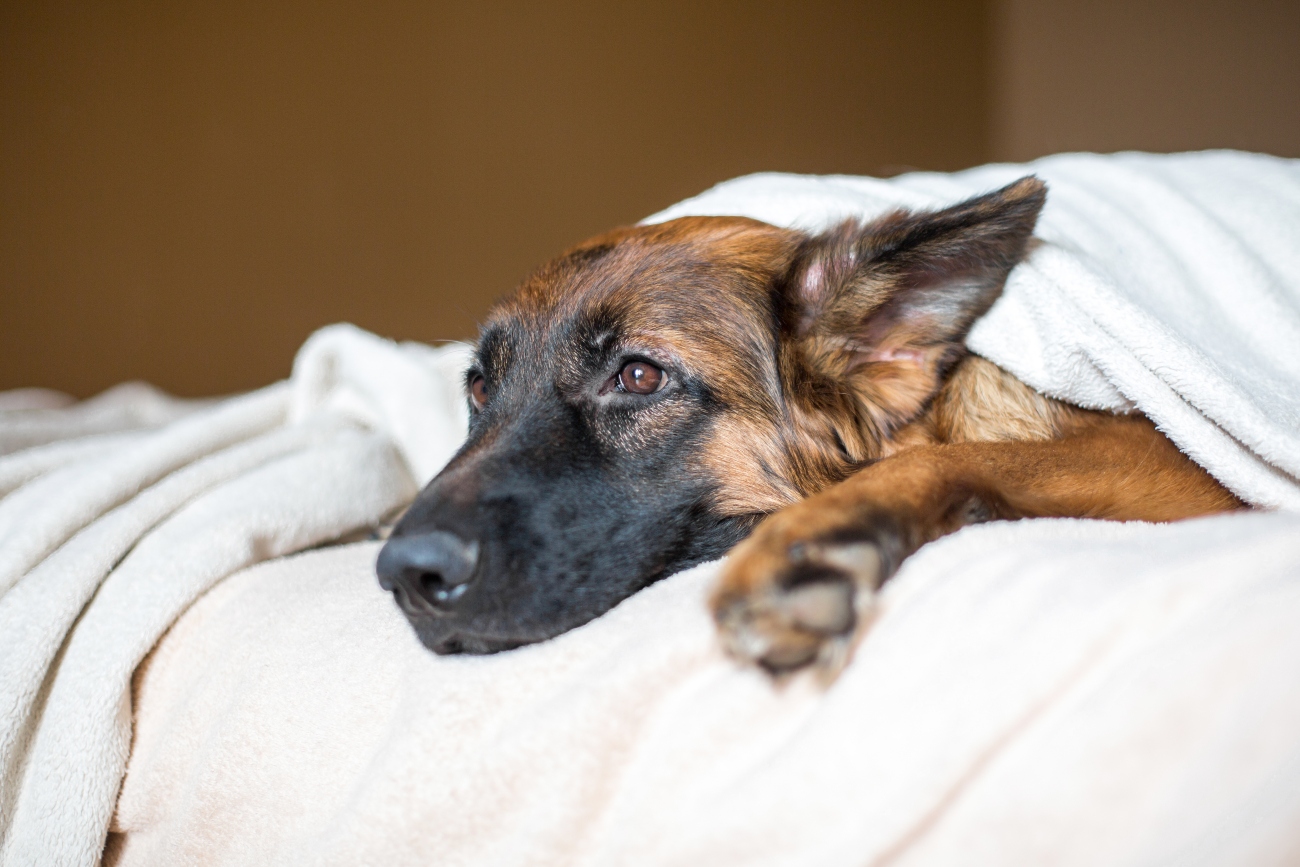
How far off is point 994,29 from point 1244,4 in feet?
6.32

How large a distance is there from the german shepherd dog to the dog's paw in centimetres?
16

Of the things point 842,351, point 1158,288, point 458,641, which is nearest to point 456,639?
point 458,641

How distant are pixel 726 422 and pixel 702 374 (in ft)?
0.27

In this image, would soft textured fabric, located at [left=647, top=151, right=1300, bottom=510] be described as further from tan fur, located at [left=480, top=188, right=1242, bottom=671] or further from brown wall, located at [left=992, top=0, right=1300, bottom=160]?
brown wall, located at [left=992, top=0, right=1300, bottom=160]

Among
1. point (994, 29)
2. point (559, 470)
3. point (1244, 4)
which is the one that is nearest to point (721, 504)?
point (559, 470)

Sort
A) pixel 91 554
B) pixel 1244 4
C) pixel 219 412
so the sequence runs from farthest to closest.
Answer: pixel 1244 4, pixel 219 412, pixel 91 554

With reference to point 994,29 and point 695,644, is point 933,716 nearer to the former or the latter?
point 695,644

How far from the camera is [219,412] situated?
1.73 metres

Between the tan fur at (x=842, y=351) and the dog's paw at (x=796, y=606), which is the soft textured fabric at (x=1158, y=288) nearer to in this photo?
the tan fur at (x=842, y=351)

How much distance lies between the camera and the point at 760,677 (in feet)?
2.30

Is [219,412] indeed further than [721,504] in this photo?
Yes

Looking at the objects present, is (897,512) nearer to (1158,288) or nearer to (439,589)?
(439,589)

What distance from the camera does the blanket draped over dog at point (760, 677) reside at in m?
0.58

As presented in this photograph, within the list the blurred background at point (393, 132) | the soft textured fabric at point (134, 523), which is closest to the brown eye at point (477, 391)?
the soft textured fabric at point (134, 523)
